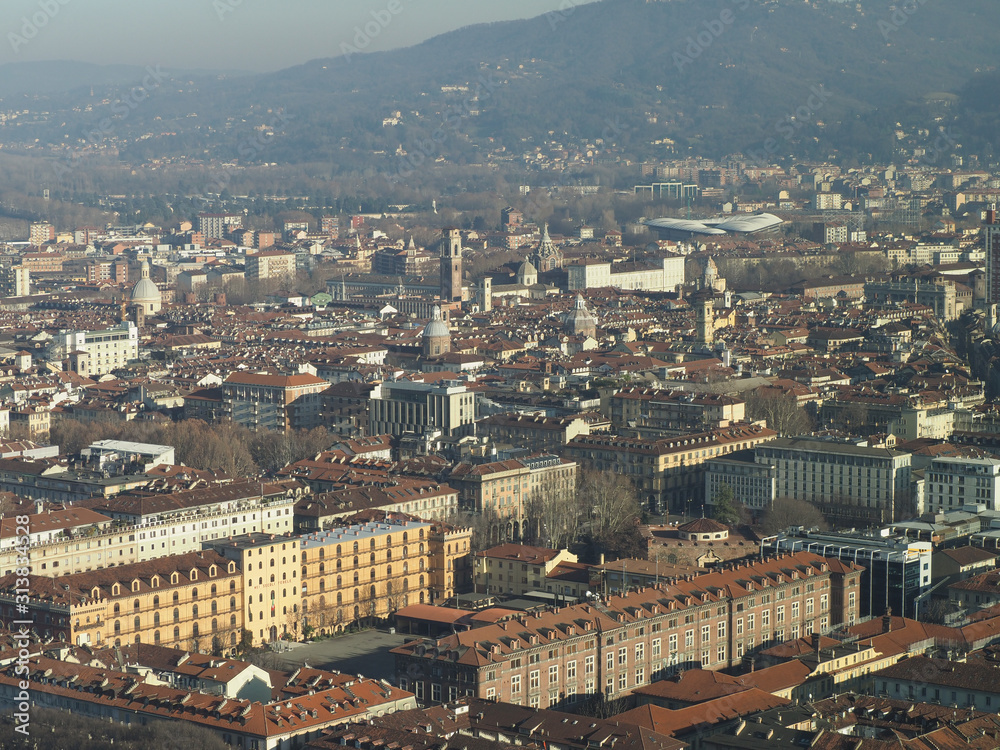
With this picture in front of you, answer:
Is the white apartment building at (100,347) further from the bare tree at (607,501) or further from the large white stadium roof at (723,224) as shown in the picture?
the large white stadium roof at (723,224)

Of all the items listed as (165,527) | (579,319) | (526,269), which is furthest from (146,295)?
(165,527)

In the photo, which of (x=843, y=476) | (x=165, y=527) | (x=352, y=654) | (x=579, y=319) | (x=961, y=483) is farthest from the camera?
(x=579, y=319)

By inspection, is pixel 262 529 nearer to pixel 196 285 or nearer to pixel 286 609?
pixel 286 609

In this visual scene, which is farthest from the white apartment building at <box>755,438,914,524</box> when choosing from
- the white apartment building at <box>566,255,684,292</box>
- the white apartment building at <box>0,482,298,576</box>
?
the white apartment building at <box>566,255,684,292</box>

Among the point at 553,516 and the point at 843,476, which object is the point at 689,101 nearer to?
the point at 843,476

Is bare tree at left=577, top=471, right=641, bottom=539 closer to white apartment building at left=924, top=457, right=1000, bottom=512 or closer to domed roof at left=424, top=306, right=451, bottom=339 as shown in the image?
white apartment building at left=924, top=457, right=1000, bottom=512

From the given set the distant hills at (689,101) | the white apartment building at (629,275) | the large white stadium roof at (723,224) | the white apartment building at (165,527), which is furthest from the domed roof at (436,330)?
the distant hills at (689,101)

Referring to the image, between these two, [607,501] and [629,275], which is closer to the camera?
[607,501]
